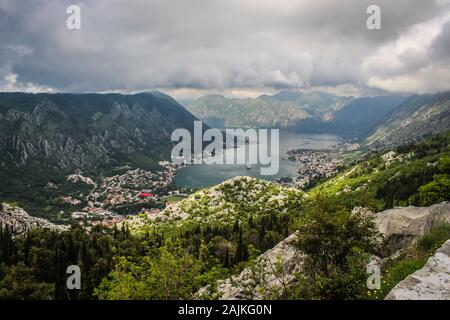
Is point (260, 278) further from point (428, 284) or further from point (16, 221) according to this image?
A: point (16, 221)

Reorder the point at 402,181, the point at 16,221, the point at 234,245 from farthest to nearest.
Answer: the point at 402,181 → the point at 16,221 → the point at 234,245

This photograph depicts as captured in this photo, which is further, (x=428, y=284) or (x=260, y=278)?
(x=260, y=278)

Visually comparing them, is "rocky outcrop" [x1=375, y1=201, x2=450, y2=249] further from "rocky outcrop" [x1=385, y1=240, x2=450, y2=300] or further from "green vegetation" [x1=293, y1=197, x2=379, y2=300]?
"rocky outcrop" [x1=385, y1=240, x2=450, y2=300]

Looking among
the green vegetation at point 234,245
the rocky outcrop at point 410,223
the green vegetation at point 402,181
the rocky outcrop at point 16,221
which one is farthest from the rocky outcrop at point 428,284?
the rocky outcrop at point 16,221

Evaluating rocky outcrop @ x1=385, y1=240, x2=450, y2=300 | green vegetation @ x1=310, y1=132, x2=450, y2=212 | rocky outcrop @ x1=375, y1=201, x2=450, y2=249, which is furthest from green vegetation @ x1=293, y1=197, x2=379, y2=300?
rocky outcrop @ x1=375, y1=201, x2=450, y2=249

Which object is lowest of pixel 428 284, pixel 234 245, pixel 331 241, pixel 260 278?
pixel 234 245

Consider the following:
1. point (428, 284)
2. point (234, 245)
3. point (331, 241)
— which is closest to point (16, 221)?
point (234, 245)

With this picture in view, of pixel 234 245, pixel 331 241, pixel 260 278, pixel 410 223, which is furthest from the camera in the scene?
pixel 234 245

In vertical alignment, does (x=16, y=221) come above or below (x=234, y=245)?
above
